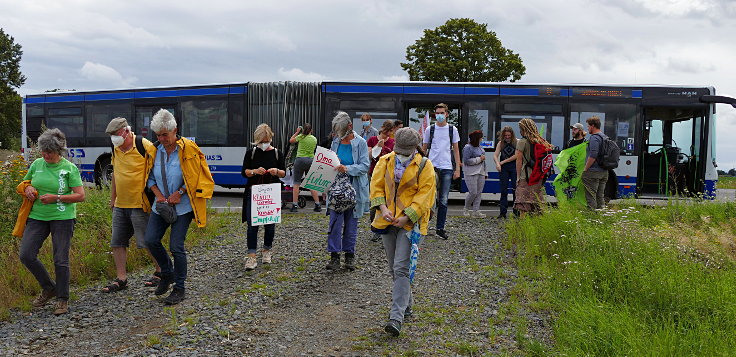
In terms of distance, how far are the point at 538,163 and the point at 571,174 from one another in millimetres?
903

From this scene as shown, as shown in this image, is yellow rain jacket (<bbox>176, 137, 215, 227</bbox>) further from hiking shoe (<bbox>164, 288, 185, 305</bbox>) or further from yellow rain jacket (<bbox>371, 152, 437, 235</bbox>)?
yellow rain jacket (<bbox>371, 152, 437, 235</bbox>)

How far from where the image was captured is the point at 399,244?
4.91 m

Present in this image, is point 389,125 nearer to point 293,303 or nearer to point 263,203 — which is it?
point 263,203

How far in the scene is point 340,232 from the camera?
268 inches

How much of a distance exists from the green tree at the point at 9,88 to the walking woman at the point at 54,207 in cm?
4855

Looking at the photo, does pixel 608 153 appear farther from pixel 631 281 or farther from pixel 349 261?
pixel 349 261

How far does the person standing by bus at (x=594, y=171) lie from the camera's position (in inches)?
356

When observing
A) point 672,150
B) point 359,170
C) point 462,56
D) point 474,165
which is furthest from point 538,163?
point 462,56

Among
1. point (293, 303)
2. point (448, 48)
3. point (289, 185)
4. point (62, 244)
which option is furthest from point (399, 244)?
point (448, 48)

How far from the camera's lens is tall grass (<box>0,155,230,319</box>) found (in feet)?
20.8

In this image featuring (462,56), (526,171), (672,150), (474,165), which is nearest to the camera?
(526,171)

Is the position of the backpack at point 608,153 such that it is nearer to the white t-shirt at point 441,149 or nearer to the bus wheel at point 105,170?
the white t-shirt at point 441,149

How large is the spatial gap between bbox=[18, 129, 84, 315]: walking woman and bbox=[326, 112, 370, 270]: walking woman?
2.65 m

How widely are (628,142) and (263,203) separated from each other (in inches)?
397
